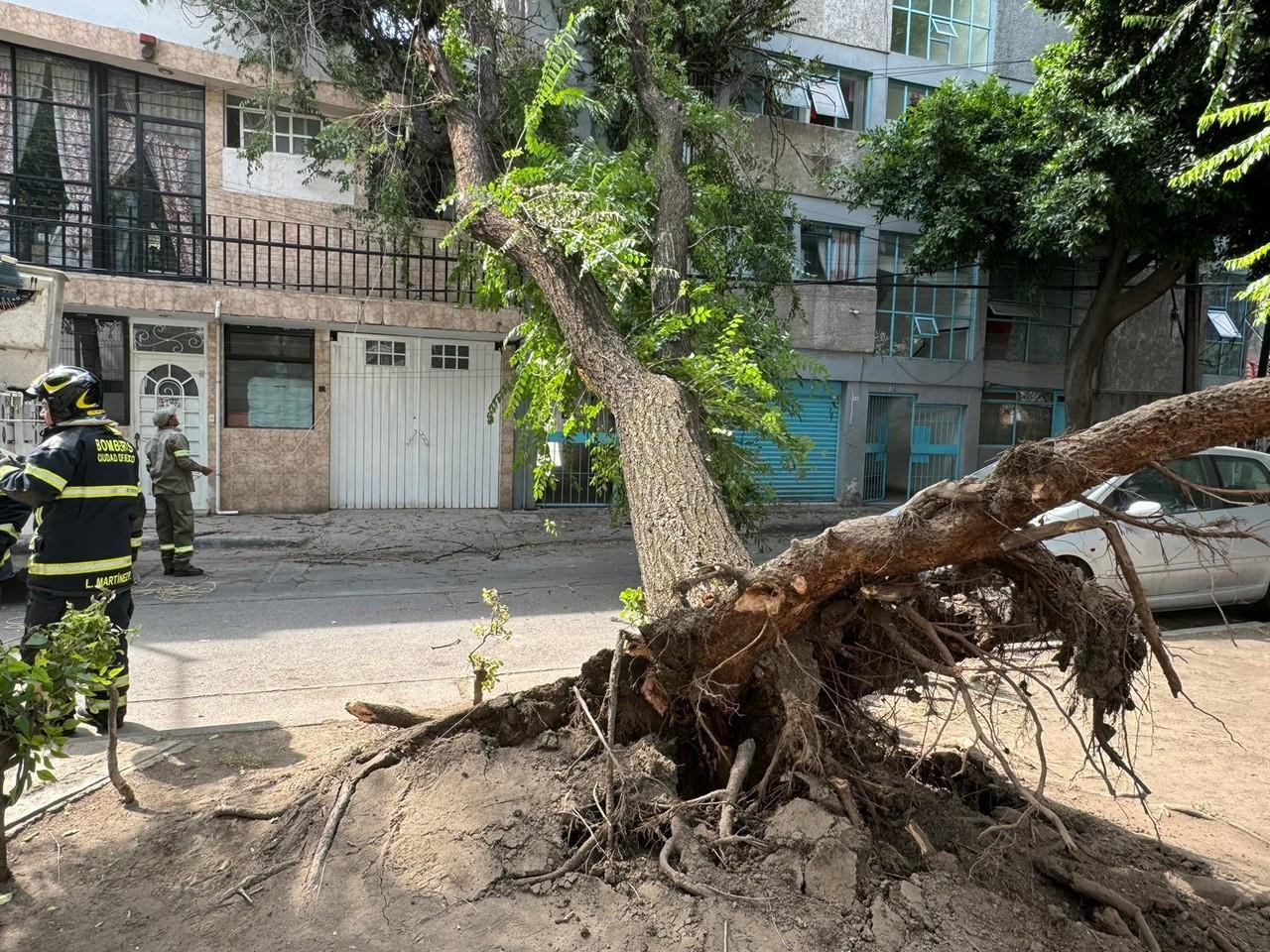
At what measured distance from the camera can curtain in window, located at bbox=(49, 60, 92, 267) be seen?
1205cm

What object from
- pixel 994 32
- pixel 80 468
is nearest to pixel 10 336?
pixel 80 468

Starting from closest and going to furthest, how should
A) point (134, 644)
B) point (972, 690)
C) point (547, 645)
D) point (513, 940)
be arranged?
point (513, 940)
point (972, 690)
point (134, 644)
point (547, 645)

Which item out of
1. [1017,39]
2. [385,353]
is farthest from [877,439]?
[385,353]

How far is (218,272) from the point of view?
12.7 m

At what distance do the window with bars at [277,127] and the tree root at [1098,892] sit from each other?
41.7ft

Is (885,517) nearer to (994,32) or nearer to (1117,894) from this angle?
(1117,894)

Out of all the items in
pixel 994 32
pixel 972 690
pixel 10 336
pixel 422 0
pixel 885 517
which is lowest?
pixel 972 690

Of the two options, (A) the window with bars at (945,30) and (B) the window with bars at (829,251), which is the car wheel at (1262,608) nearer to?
(B) the window with bars at (829,251)

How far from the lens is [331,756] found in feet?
13.7

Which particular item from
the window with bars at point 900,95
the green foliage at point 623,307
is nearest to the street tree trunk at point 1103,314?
the window with bars at point 900,95

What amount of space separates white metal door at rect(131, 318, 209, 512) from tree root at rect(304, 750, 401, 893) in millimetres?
10579

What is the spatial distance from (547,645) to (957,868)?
4.28 meters

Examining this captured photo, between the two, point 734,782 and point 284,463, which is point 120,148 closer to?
point 284,463

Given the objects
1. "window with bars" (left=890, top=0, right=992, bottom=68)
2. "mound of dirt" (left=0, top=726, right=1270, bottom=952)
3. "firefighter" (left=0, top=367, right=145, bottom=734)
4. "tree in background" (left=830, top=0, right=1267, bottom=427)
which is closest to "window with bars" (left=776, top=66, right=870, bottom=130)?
"window with bars" (left=890, top=0, right=992, bottom=68)
